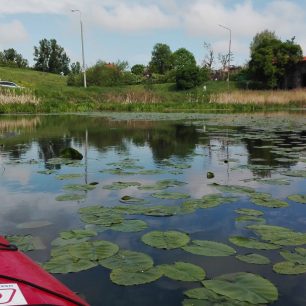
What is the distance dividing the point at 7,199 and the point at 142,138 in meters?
6.22

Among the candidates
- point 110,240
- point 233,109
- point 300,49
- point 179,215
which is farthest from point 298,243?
point 300,49

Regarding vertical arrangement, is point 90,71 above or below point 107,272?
above

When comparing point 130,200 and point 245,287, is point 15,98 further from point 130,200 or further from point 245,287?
point 245,287

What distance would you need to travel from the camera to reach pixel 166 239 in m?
2.96

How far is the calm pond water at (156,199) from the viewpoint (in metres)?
2.35

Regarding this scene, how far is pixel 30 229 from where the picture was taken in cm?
324

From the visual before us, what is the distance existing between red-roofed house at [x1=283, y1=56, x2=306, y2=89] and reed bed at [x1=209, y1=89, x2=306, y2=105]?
8.89 m

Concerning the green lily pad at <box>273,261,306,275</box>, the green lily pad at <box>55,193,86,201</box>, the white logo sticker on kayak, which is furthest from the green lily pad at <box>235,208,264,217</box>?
the white logo sticker on kayak

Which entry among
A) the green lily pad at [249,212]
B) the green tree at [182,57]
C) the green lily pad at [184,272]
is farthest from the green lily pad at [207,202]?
the green tree at [182,57]

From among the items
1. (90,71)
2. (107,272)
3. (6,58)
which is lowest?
(107,272)

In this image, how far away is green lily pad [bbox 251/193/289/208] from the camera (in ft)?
12.7

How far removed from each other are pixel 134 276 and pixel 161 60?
219 feet

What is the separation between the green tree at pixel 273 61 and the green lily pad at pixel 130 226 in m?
38.5

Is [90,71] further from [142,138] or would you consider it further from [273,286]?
[273,286]
